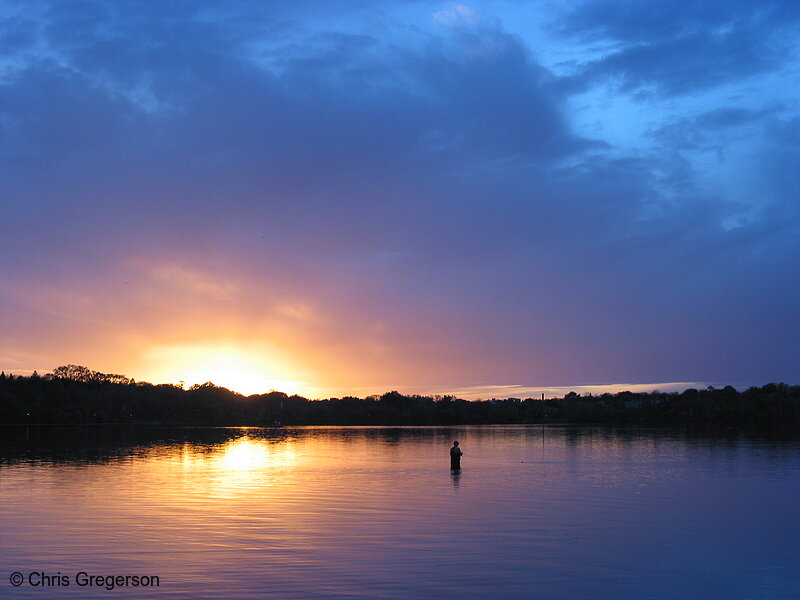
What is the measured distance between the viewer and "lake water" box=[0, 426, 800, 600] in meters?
17.8

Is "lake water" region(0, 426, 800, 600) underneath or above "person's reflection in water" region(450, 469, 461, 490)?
above

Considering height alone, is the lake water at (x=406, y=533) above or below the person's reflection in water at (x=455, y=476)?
above

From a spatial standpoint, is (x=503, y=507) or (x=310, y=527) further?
(x=503, y=507)

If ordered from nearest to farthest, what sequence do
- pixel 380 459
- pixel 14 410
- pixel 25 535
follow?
pixel 25 535
pixel 380 459
pixel 14 410

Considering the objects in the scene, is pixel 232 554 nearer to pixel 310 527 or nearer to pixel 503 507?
pixel 310 527

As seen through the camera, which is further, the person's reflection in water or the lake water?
the person's reflection in water

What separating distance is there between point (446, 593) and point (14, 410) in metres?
180

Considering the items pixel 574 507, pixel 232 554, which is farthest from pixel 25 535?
pixel 574 507

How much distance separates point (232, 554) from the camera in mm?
20938

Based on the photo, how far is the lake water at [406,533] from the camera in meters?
17.8

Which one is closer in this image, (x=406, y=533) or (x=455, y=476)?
(x=406, y=533)

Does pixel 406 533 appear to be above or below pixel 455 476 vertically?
above

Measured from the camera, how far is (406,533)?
24.8m

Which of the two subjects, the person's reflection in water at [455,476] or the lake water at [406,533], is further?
the person's reflection in water at [455,476]
